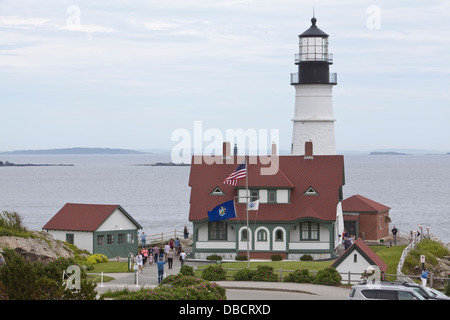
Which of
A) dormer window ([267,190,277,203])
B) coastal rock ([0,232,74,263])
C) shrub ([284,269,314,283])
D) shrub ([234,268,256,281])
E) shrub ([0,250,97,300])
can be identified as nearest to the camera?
shrub ([0,250,97,300])

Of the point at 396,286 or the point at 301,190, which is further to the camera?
the point at 301,190

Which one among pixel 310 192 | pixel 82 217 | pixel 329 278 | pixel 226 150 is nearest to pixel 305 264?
pixel 310 192

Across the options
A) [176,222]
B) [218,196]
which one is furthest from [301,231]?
[176,222]

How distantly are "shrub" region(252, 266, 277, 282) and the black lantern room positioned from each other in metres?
22.3

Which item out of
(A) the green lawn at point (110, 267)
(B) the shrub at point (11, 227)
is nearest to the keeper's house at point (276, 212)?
(A) the green lawn at point (110, 267)

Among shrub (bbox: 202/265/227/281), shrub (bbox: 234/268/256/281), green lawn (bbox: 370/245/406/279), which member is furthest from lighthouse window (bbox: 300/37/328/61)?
shrub (bbox: 202/265/227/281)

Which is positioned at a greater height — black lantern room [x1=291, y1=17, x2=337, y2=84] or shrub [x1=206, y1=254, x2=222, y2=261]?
black lantern room [x1=291, y1=17, x2=337, y2=84]

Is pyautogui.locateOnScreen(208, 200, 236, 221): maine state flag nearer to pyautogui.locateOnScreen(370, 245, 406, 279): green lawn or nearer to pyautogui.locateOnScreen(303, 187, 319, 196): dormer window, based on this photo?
pyautogui.locateOnScreen(303, 187, 319, 196): dormer window

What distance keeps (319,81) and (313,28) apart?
4166 millimetres

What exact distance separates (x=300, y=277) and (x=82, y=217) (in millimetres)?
19651

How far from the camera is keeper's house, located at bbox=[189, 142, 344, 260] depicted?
47750 mm
